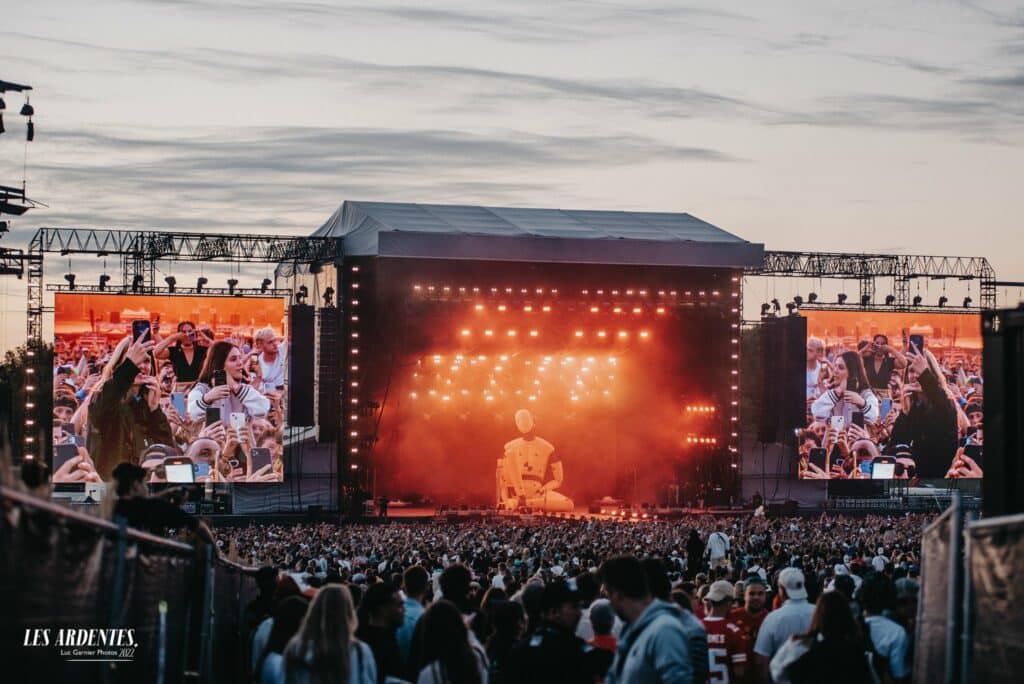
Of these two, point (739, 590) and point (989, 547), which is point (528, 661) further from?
point (739, 590)

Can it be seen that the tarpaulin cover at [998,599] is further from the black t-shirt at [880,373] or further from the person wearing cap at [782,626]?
the black t-shirt at [880,373]

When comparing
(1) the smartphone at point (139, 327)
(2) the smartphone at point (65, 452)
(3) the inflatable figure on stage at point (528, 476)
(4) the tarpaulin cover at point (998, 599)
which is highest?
(1) the smartphone at point (139, 327)

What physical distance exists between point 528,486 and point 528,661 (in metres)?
42.2

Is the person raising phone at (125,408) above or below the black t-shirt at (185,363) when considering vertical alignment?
below

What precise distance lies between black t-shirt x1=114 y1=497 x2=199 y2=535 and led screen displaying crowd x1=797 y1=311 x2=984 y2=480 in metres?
41.3

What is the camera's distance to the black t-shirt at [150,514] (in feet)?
26.6

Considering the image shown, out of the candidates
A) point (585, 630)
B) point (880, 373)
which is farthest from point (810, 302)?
point (585, 630)

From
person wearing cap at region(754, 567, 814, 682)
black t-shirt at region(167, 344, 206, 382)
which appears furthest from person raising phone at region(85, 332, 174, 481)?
person wearing cap at region(754, 567, 814, 682)

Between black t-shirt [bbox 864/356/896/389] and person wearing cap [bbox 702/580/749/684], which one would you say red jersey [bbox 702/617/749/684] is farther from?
black t-shirt [bbox 864/356/896/389]

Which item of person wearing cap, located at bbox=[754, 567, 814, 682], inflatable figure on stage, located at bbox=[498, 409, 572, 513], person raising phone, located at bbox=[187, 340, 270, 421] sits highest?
person raising phone, located at bbox=[187, 340, 270, 421]

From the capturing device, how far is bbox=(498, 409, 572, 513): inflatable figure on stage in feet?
161

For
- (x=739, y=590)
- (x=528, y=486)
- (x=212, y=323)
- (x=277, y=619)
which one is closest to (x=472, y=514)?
(x=528, y=486)

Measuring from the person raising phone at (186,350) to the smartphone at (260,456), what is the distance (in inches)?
96.8

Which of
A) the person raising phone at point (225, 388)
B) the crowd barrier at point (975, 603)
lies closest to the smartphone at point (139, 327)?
the person raising phone at point (225, 388)
